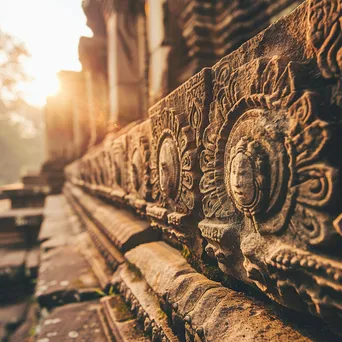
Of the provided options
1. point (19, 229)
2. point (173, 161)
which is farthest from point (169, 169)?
point (19, 229)

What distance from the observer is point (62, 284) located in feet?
5.38

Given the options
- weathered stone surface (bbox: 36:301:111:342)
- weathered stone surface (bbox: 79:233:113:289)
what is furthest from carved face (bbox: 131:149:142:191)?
weathered stone surface (bbox: 36:301:111:342)

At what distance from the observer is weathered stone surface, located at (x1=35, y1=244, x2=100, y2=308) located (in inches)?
59.6

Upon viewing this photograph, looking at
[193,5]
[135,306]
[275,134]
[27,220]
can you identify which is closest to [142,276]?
[135,306]

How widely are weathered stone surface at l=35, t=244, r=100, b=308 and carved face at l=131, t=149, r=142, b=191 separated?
61 centimetres

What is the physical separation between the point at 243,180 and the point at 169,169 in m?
0.48

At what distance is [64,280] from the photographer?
1.69m

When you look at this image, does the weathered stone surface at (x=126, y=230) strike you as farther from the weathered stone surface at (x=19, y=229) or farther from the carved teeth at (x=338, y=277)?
the weathered stone surface at (x=19, y=229)

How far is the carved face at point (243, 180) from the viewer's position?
0.66m

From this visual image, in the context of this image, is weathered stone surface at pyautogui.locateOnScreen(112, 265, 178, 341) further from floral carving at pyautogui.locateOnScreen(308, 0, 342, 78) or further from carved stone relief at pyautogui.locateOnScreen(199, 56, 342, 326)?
floral carving at pyautogui.locateOnScreen(308, 0, 342, 78)

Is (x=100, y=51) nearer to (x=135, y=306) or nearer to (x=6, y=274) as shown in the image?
(x=6, y=274)

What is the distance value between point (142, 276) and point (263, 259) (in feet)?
2.51

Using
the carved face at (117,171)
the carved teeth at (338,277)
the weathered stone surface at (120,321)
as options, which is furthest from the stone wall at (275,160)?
the carved face at (117,171)

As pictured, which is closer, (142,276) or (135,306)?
(135,306)
